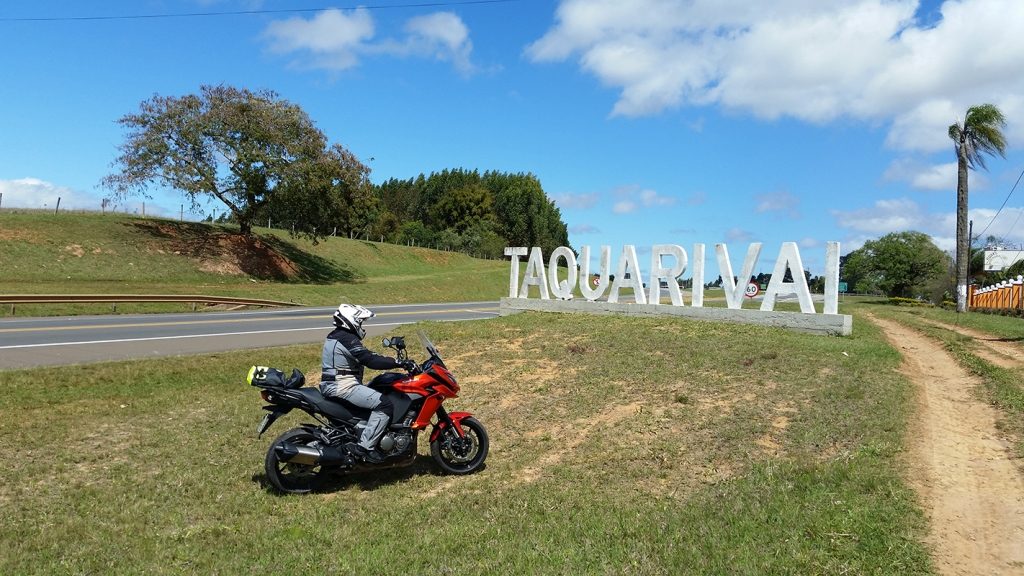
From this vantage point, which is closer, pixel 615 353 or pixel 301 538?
pixel 301 538

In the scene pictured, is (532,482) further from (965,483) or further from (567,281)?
(567,281)

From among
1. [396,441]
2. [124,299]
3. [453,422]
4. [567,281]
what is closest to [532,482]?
[453,422]

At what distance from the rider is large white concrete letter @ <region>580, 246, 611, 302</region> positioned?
13.5 m

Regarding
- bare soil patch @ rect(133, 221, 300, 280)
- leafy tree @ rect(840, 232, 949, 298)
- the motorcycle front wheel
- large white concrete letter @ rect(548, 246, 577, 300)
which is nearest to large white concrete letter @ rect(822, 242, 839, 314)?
large white concrete letter @ rect(548, 246, 577, 300)

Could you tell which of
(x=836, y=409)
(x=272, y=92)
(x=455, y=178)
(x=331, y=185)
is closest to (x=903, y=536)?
(x=836, y=409)

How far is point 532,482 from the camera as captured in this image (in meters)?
6.96

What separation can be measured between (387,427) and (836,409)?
5.35 m

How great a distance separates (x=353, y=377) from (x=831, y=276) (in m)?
11.9

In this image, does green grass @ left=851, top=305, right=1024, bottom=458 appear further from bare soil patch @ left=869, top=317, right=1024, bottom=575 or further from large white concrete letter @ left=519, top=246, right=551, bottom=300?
large white concrete letter @ left=519, top=246, right=551, bottom=300

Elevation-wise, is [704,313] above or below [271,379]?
above

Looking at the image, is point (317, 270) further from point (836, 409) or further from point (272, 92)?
point (836, 409)

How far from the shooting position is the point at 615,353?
13.3 m

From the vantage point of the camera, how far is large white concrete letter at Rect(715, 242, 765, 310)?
16281 mm

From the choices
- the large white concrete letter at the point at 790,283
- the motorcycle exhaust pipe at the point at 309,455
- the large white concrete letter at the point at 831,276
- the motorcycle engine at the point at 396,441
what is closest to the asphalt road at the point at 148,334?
Answer: the motorcycle exhaust pipe at the point at 309,455
